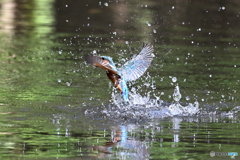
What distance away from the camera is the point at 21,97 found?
8.65 m

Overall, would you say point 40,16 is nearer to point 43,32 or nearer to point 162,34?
point 43,32

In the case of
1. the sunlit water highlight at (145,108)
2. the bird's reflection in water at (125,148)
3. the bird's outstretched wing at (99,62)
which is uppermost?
the bird's outstretched wing at (99,62)

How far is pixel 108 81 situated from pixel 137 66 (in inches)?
86.9

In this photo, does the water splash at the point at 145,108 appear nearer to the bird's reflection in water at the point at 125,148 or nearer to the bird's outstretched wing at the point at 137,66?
the bird's outstretched wing at the point at 137,66

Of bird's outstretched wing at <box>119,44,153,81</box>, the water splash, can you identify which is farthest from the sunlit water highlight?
bird's outstretched wing at <box>119,44,153,81</box>

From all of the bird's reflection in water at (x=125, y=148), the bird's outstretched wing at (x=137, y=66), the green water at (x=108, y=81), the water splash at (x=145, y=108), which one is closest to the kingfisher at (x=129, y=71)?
the bird's outstretched wing at (x=137, y=66)

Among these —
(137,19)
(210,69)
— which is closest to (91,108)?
(210,69)

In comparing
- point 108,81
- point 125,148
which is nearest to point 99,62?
point 125,148

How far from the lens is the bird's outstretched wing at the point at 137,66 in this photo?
789cm

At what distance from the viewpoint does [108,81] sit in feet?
33.2

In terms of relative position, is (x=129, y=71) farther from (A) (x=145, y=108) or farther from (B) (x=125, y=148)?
(B) (x=125, y=148)

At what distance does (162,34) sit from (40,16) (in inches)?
187

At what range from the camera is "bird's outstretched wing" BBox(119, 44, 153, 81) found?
7.89 meters

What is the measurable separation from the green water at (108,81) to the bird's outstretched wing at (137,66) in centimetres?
54
